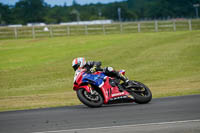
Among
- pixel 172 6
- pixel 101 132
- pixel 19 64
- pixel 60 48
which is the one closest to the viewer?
pixel 101 132

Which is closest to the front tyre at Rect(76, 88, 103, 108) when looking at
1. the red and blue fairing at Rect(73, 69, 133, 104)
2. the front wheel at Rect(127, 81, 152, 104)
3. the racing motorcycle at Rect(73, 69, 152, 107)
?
the racing motorcycle at Rect(73, 69, 152, 107)

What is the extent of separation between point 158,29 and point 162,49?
→ 18079 mm

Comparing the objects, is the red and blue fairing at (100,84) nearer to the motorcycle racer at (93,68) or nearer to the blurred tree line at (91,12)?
the motorcycle racer at (93,68)

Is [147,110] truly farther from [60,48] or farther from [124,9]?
[124,9]

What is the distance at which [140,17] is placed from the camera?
486 ft

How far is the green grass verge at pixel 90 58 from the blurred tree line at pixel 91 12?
63.2 m

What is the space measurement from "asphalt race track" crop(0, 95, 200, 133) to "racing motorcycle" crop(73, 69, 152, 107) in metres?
0.23

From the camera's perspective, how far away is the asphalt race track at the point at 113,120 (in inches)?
301

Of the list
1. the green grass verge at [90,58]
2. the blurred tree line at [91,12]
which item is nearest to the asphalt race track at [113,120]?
the green grass verge at [90,58]

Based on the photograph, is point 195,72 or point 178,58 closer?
point 195,72

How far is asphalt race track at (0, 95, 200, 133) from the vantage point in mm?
7649

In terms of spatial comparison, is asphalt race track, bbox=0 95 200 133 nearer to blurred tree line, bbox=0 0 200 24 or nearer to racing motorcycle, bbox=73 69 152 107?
racing motorcycle, bbox=73 69 152 107

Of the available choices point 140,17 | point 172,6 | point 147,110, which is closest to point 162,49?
point 147,110

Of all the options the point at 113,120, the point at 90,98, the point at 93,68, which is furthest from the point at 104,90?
the point at 113,120
